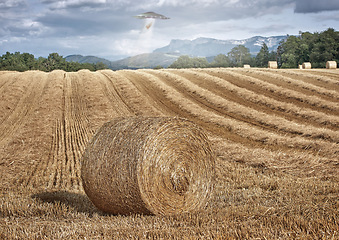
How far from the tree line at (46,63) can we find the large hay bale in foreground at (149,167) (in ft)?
198

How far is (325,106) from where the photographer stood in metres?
17.7

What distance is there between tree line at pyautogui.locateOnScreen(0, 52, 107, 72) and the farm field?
4037 cm

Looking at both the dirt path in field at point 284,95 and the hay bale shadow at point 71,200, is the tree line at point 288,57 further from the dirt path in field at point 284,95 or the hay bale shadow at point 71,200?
the hay bale shadow at point 71,200

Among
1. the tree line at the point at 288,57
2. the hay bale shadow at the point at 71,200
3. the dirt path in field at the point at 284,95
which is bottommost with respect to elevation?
the hay bale shadow at the point at 71,200

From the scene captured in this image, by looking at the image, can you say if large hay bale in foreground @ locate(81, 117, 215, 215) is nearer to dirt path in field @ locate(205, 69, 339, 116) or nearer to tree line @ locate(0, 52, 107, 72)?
dirt path in field @ locate(205, 69, 339, 116)

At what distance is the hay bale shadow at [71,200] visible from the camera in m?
6.50

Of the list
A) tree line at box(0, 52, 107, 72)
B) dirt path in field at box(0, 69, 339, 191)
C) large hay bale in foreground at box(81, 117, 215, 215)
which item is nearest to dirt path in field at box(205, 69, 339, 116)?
dirt path in field at box(0, 69, 339, 191)

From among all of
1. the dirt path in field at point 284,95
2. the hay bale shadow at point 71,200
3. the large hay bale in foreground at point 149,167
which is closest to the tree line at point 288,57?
the dirt path in field at point 284,95

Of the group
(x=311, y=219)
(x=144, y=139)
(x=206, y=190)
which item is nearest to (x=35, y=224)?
(x=144, y=139)

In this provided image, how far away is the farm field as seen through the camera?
15.3 ft

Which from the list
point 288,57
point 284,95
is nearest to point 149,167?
point 284,95

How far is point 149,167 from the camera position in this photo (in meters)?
5.91

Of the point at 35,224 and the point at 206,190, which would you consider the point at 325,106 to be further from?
the point at 35,224

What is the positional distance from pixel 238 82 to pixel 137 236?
22.0m
